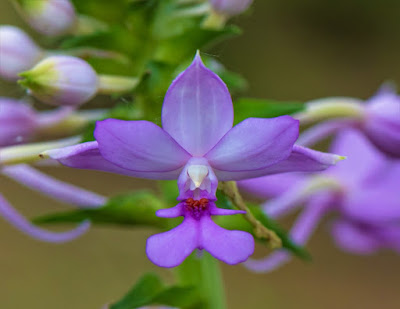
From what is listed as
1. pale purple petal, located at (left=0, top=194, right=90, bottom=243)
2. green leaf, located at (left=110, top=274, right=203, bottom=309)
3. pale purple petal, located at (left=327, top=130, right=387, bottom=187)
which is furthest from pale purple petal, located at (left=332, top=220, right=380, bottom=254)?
pale purple petal, located at (left=0, top=194, right=90, bottom=243)

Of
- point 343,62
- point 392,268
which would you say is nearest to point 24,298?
point 392,268

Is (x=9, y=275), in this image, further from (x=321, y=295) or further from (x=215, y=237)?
(x=215, y=237)

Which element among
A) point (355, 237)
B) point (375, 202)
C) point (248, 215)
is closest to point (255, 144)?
point (248, 215)

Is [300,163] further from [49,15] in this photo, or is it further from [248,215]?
[49,15]

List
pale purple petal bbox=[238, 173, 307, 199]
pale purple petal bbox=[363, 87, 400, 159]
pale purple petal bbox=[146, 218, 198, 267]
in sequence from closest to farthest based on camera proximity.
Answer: pale purple petal bbox=[146, 218, 198, 267] → pale purple petal bbox=[363, 87, 400, 159] → pale purple petal bbox=[238, 173, 307, 199]

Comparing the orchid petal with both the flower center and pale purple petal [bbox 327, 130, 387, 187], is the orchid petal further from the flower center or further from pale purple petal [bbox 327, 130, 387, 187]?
the flower center
